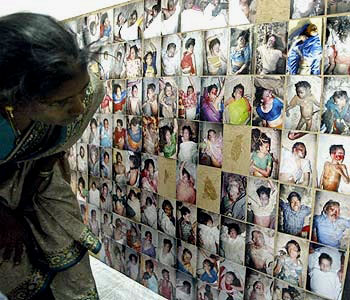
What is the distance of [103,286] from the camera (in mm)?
1354

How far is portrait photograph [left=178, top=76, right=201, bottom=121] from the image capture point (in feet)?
4.25

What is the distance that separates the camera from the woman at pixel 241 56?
1139 millimetres

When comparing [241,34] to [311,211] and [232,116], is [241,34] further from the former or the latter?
[311,211]

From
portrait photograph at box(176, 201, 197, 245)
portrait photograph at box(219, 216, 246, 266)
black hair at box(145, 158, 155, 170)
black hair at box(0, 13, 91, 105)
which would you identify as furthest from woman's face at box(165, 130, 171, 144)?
black hair at box(0, 13, 91, 105)

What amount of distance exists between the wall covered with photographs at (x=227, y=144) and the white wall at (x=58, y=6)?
0.05 metres

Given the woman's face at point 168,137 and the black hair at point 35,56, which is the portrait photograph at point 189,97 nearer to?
the woman's face at point 168,137

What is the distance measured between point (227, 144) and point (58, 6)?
3.86ft

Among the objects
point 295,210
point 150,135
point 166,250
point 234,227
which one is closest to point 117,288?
point 166,250

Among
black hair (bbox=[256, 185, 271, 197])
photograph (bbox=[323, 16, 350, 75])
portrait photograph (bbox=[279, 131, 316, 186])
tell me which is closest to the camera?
photograph (bbox=[323, 16, 350, 75])

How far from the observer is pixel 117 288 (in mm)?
1353

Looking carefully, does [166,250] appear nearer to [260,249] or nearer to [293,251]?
[260,249]

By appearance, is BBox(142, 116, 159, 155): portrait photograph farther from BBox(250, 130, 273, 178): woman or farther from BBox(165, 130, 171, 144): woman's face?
BBox(250, 130, 273, 178): woman

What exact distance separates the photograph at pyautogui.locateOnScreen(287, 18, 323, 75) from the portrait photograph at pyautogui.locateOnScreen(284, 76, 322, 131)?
0.08 ft

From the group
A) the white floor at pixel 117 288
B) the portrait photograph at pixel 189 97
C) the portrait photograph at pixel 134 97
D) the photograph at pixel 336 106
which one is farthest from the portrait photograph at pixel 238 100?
the white floor at pixel 117 288
